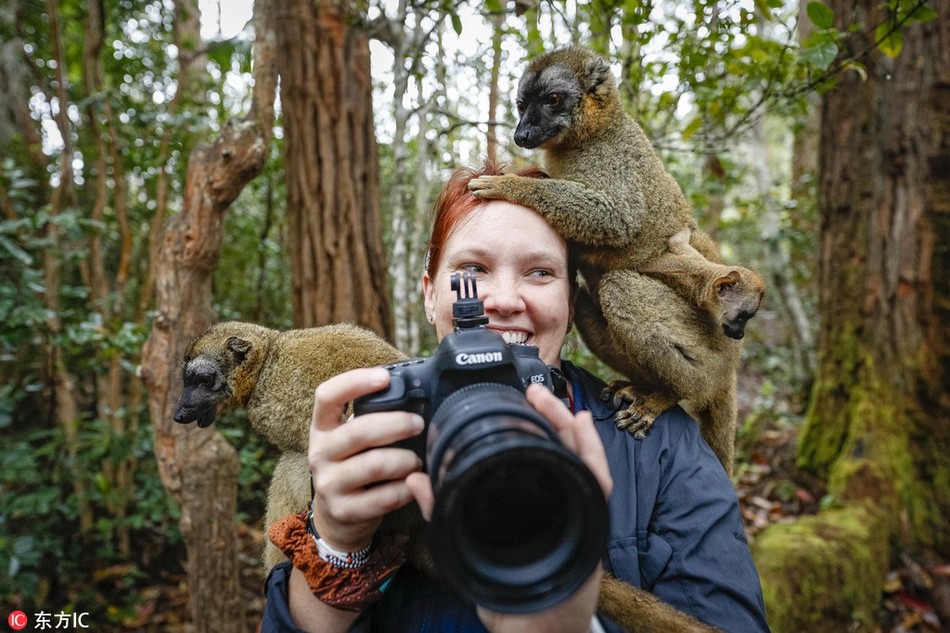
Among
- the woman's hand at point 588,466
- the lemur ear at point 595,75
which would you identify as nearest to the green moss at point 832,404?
the lemur ear at point 595,75

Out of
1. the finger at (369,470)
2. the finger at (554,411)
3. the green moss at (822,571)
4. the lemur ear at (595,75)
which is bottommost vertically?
the green moss at (822,571)

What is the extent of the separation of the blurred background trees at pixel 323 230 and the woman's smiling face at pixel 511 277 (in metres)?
1.64

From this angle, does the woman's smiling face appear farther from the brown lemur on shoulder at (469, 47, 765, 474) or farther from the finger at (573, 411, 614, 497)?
the finger at (573, 411, 614, 497)

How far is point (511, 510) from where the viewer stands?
1.15 meters

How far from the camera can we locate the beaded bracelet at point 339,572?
143 centimetres

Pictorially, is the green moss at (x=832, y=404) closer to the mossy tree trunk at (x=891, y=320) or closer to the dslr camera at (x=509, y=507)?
the mossy tree trunk at (x=891, y=320)

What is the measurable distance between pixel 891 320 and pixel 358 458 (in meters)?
5.64

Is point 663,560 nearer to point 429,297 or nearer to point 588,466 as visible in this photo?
point 588,466

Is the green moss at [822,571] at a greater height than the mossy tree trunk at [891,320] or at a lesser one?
lesser

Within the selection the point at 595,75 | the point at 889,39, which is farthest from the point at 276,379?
the point at 889,39

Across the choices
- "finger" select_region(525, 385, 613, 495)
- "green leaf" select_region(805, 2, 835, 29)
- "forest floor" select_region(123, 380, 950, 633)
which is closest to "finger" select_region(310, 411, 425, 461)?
"finger" select_region(525, 385, 613, 495)

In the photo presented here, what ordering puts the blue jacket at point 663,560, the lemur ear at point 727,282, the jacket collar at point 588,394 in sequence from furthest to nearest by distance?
the lemur ear at point 727,282 → the jacket collar at point 588,394 → the blue jacket at point 663,560

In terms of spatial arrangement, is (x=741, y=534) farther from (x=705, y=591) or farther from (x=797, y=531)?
(x=797, y=531)

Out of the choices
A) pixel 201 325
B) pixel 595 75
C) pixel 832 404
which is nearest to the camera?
pixel 595 75
